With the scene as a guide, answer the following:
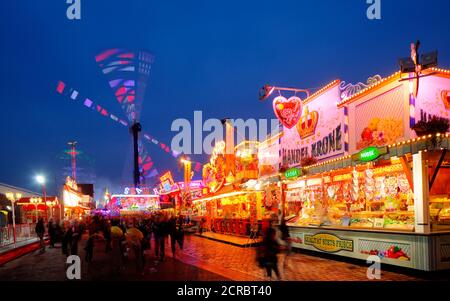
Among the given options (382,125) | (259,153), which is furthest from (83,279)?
(259,153)

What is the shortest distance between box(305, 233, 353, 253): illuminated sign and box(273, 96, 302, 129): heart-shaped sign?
517 cm

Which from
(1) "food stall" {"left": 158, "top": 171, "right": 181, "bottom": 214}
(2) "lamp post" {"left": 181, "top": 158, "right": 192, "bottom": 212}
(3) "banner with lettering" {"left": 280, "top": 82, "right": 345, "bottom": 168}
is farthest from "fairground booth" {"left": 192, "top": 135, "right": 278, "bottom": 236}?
(1) "food stall" {"left": 158, "top": 171, "right": 181, "bottom": 214}

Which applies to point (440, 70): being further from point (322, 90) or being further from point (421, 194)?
point (322, 90)

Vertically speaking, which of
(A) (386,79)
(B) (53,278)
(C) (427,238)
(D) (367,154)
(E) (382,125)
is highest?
(A) (386,79)

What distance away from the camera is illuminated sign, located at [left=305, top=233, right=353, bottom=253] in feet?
41.2

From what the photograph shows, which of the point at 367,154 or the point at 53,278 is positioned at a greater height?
the point at 367,154

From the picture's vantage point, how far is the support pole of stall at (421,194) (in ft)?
32.1

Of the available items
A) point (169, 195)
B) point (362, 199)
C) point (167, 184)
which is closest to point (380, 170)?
point (362, 199)

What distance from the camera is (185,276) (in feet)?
35.7

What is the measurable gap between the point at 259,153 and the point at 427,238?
14.8 m

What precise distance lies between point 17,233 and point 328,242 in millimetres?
20205

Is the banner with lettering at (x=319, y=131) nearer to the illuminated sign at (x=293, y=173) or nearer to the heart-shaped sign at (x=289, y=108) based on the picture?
the heart-shaped sign at (x=289, y=108)
